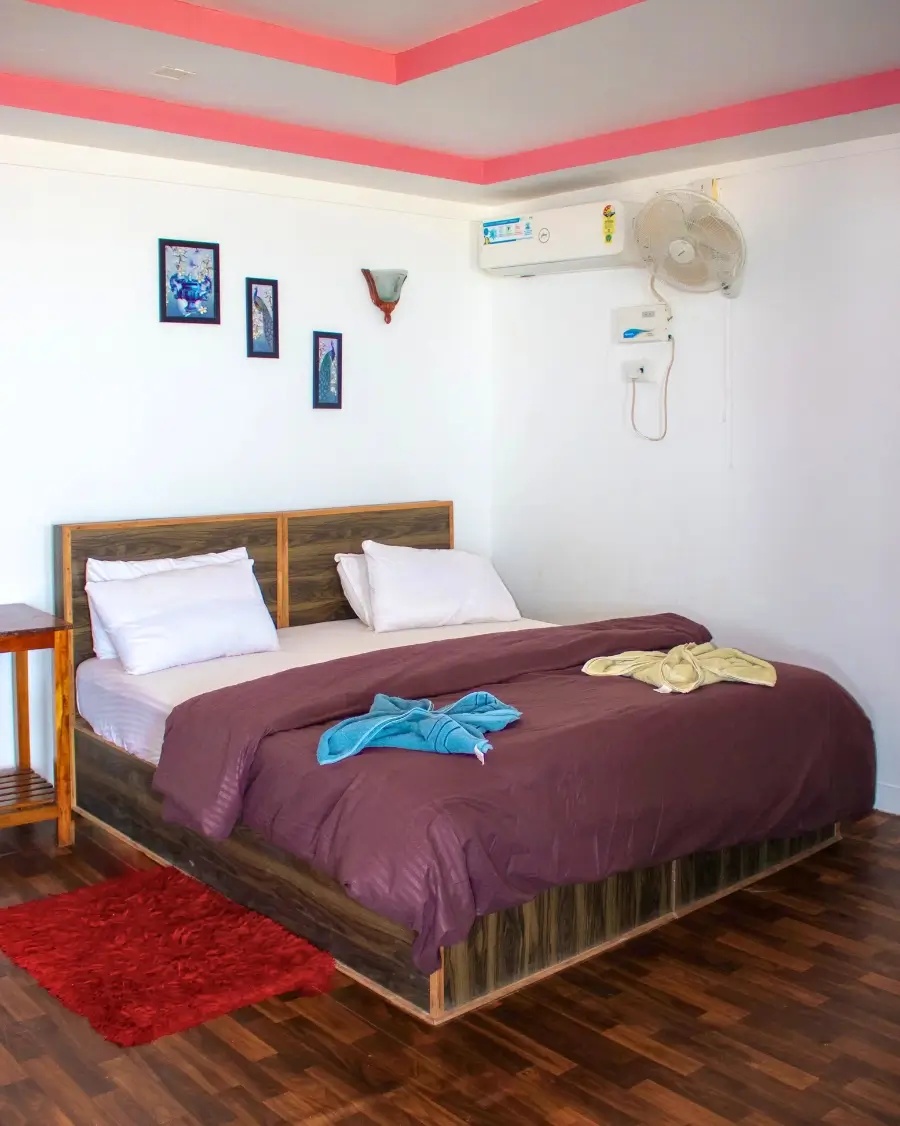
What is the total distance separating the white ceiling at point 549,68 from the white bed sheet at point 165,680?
182 centimetres

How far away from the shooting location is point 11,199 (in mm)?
4031

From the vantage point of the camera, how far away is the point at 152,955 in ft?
9.90

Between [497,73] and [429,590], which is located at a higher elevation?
[497,73]

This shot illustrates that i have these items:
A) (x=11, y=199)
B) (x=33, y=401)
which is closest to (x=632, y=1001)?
(x=33, y=401)

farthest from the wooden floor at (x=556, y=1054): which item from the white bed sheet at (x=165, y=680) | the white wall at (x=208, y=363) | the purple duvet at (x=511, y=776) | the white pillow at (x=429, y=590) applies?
the white wall at (x=208, y=363)

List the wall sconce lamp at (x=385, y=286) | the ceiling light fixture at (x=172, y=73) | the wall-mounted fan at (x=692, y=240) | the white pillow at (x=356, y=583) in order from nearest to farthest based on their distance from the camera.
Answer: the ceiling light fixture at (x=172, y=73) < the wall-mounted fan at (x=692, y=240) < the white pillow at (x=356, y=583) < the wall sconce lamp at (x=385, y=286)

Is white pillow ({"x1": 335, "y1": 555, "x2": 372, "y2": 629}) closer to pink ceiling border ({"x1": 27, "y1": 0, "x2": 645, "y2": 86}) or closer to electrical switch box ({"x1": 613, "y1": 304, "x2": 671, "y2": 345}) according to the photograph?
electrical switch box ({"x1": 613, "y1": 304, "x2": 671, "y2": 345})

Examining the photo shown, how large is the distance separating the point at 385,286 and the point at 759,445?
166cm

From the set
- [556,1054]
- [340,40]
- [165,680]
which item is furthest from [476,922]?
[340,40]

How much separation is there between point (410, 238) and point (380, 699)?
2.61 meters

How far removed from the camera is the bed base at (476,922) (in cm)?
277

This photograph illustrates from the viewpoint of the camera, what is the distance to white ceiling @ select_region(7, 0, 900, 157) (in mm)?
3115

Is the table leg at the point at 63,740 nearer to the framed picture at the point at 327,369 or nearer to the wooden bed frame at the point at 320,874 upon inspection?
the wooden bed frame at the point at 320,874

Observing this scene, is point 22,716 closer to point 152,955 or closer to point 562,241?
point 152,955
